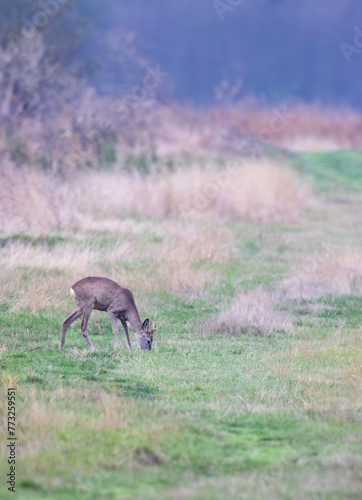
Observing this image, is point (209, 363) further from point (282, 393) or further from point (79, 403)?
point (79, 403)

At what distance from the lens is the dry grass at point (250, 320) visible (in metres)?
10.7

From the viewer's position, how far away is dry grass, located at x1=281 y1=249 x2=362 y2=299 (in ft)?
43.3

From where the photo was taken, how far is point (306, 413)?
6906 millimetres

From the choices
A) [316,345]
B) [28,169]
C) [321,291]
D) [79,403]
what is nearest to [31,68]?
[28,169]

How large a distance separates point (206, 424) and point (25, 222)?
1209 centimetres

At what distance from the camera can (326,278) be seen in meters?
13.9

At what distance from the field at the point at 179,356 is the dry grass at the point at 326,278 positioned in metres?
0.04

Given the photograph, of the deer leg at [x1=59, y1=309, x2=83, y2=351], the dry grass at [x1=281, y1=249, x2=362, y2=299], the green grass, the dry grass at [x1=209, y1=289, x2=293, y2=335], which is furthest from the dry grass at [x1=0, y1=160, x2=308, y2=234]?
the deer leg at [x1=59, y1=309, x2=83, y2=351]

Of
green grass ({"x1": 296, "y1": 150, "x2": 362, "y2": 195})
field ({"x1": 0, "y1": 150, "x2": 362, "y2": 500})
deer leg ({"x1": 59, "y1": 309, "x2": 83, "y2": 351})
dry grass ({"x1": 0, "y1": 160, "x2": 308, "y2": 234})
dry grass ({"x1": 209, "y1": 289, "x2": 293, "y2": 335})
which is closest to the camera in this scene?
field ({"x1": 0, "y1": 150, "x2": 362, "y2": 500})

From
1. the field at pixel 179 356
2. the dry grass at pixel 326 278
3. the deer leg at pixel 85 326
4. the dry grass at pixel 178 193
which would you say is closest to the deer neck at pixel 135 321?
the field at pixel 179 356

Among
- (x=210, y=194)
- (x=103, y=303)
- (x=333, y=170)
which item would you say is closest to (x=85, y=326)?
(x=103, y=303)

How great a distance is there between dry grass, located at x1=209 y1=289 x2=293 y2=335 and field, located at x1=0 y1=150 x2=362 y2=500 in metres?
0.03

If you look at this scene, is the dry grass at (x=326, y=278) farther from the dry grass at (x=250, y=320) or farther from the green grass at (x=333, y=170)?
the green grass at (x=333, y=170)

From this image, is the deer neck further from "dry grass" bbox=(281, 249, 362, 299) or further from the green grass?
the green grass
